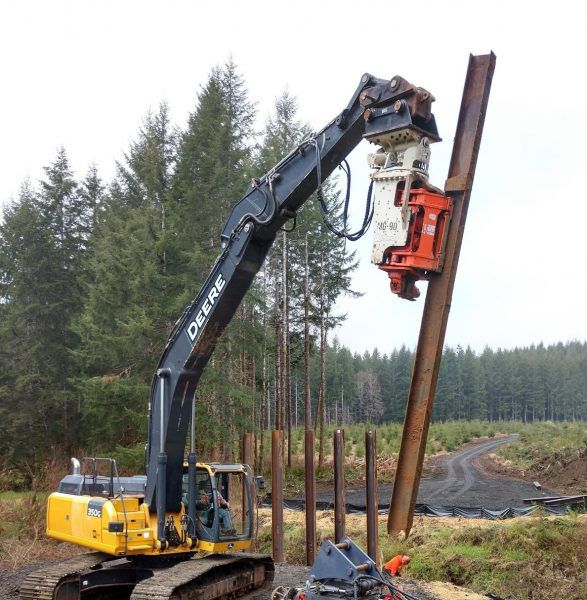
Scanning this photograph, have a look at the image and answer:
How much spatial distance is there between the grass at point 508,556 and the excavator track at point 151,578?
2.33 meters

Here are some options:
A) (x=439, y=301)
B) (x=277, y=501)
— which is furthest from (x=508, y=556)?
(x=439, y=301)

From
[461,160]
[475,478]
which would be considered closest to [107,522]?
[461,160]

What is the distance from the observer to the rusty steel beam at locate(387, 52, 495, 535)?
5.51m

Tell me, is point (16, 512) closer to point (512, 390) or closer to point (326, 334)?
point (326, 334)

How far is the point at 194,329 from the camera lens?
25.8ft

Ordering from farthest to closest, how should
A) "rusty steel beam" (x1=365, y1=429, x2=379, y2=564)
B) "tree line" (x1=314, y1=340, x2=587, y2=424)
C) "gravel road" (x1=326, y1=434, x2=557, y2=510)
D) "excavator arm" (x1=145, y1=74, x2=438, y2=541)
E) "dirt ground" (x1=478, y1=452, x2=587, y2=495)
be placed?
1. "tree line" (x1=314, y1=340, x2=587, y2=424)
2. "dirt ground" (x1=478, y1=452, x2=587, y2=495)
3. "gravel road" (x1=326, y1=434, x2=557, y2=510)
4. "rusty steel beam" (x1=365, y1=429, x2=379, y2=564)
5. "excavator arm" (x1=145, y1=74, x2=438, y2=541)

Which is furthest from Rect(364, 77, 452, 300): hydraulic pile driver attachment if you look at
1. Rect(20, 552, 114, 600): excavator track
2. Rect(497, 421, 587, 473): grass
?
Rect(497, 421, 587, 473): grass

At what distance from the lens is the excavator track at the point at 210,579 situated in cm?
691

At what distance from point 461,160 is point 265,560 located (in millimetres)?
5973

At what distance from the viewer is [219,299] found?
25.4 feet

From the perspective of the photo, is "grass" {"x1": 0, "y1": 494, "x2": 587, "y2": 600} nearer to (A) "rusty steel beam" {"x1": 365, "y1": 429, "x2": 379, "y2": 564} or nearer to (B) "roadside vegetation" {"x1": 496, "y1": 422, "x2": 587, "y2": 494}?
(A) "rusty steel beam" {"x1": 365, "y1": 429, "x2": 379, "y2": 564}

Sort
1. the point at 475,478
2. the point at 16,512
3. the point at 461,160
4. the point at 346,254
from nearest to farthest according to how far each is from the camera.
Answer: the point at 461,160
the point at 16,512
the point at 475,478
the point at 346,254

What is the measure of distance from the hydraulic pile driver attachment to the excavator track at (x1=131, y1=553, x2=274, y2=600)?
4.07m

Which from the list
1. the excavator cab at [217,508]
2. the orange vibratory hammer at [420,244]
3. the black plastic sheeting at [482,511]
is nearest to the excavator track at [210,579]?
the excavator cab at [217,508]
